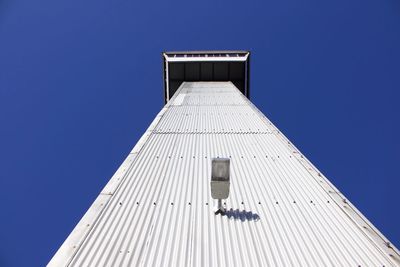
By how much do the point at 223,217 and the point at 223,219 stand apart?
1.5 inches

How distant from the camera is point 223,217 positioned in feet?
11.5

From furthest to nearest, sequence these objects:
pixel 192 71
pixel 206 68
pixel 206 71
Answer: pixel 192 71
pixel 206 71
pixel 206 68

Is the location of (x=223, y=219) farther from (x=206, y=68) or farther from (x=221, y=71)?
(x=221, y=71)

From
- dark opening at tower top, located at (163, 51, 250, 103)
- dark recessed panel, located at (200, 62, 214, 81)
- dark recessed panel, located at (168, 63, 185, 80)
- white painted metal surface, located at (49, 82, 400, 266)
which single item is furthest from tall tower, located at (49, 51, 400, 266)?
dark recessed panel, located at (168, 63, 185, 80)

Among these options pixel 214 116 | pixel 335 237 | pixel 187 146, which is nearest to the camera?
pixel 335 237

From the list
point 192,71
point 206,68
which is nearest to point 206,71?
point 206,68

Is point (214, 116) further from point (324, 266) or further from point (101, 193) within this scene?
point (324, 266)

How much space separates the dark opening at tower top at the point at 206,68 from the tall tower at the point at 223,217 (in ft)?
44.5

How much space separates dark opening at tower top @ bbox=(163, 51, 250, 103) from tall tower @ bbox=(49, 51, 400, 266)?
44.5 ft

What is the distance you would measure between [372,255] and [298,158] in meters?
2.60

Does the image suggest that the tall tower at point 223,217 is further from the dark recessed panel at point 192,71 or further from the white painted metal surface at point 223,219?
the dark recessed panel at point 192,71

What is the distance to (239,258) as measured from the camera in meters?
2.85

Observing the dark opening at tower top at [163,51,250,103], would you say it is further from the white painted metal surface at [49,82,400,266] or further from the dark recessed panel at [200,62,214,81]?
the white painted metal surface at [49,82,400,266]

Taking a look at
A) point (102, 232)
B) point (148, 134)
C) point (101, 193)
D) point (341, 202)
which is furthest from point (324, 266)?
point (148, 134)
